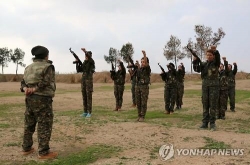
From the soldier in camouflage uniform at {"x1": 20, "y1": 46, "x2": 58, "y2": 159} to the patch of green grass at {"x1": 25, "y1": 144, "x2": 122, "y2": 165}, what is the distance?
304 mm

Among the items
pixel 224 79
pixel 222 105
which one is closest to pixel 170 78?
pixel 224 79

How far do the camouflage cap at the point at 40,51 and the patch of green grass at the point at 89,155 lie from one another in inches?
84.2

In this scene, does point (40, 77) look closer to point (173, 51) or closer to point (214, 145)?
point (214, 145)

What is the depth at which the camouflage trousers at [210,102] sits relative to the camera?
991 cm

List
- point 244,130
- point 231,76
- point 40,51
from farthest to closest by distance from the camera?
point 231,76
point 244,130
point 40,51

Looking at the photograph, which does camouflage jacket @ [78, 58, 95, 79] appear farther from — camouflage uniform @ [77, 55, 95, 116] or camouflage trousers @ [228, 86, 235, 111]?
camouflage trousers @ [228, 86, 235, 111]

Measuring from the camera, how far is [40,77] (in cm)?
662

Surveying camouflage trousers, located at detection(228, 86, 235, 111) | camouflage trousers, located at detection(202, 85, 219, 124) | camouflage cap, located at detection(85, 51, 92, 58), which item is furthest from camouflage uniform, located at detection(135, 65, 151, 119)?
camouflage trousers, located at detection(228, 86, 235, 111)

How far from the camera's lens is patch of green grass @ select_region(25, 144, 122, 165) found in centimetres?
647

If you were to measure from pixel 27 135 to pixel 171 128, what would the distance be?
15.5ft

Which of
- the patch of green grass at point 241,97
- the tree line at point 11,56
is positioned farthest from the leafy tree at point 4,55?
the patch of green grass at point 241,97

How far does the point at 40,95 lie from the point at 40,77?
0.36 metres

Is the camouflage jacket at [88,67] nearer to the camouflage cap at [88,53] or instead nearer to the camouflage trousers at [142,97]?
the camouflage cap at [88,53]

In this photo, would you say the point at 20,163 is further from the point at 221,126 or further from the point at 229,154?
the point at 221,126
